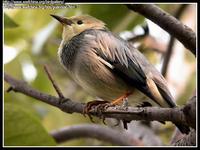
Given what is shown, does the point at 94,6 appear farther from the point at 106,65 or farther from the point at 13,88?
the point at 13,88

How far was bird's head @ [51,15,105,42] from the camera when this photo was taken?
9.25 feet

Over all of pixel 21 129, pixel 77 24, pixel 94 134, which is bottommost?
pixel 94 134

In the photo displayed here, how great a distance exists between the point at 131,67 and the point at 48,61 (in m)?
1.50

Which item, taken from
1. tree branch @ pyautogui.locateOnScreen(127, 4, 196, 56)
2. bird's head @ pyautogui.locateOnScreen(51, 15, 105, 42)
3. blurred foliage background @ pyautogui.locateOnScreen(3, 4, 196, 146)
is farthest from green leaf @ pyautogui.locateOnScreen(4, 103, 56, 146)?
tree branch @ pyautogui.locateOnScreen(127, 4, 196, 56)

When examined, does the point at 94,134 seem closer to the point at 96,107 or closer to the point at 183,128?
the point at 96,107

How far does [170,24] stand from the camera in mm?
2225

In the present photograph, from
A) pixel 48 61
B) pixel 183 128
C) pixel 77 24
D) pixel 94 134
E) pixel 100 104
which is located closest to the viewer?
pixel 183 128

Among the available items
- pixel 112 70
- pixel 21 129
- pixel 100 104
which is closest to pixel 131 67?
pixel 112 70

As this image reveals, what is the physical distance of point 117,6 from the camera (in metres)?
2.96

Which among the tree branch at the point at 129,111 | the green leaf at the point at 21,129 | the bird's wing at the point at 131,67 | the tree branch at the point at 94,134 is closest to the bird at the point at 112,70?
the bird's wing at the point at 131,67

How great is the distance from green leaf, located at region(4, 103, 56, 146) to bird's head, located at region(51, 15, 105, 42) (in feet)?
1.75

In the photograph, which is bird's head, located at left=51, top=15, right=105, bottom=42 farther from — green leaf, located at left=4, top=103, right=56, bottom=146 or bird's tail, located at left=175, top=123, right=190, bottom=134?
bird's tail, located at left=175, top=123, right=190, bottom=134

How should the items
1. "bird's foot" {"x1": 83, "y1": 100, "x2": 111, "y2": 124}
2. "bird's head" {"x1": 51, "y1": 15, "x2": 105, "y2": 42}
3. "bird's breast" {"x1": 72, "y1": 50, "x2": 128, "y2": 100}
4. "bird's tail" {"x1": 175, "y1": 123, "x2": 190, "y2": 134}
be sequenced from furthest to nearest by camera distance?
"bird's head" {"x1": 51, "y1": 15, "x2": 105, "y2": 42} < "bird's breast" {"x1": 72, "y1": 50, "x2": 128, "y2": 100} < "bird's foot" {"x1": 83, "y1": 100, "x2": 111, "y2": 124} < "bird's tail" {"x1": 175, "y1": 123, "x2": 190, "y2": 134}

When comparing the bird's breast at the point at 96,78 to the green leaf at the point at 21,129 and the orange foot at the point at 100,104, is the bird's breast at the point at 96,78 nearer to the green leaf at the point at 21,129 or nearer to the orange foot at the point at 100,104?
the orange foot at the point at 100,104
